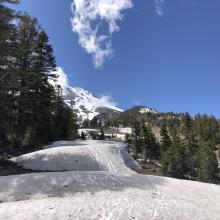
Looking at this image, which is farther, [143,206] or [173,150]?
[173,150]

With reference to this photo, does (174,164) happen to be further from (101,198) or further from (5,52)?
(101,198)

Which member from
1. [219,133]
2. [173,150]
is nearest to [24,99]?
[173,150]

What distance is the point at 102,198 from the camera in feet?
38.4

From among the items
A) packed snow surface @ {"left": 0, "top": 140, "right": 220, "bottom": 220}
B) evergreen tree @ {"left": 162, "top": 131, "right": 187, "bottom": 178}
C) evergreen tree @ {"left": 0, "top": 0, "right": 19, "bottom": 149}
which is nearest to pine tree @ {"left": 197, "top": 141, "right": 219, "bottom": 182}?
evergreen tree @ {"left": 162, "top": 131, "right": 187, "bottom": 178}

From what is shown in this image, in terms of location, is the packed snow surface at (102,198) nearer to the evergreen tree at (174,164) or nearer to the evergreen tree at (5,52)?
the evergreen tree at (5,52)

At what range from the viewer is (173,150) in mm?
70250

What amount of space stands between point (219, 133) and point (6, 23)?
132 metres

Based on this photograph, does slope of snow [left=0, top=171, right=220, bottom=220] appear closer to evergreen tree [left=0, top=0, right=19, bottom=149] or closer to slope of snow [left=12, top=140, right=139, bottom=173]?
slope of snow [left=12, top=140, right=139, bottom=173]

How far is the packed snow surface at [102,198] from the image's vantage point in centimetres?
1035

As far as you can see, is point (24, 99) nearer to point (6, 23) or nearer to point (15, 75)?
point (15, 75)

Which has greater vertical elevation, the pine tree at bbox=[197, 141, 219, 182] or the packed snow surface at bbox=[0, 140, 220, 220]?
the pine tree at bbox=[197, 141, 219, 182]

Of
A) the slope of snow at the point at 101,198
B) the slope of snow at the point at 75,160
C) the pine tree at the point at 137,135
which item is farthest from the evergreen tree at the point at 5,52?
the pine tree at the point at 137,135

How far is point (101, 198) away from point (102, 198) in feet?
0.12

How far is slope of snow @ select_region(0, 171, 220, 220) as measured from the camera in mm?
10352
